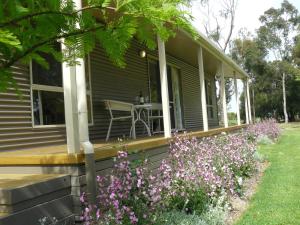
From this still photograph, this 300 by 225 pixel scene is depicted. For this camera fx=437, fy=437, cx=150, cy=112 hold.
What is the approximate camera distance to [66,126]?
14.0 ft

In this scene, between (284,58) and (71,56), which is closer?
(71,56)

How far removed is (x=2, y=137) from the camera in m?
5.86

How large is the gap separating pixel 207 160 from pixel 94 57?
10.7ft

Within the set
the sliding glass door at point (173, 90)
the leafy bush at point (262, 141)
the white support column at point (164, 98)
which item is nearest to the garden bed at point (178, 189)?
the white support column at point (164, 98)

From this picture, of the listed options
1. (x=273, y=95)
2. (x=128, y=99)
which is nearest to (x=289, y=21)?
(x=273, y=95)

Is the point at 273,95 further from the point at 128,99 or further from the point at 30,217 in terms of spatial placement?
the point at 30,217

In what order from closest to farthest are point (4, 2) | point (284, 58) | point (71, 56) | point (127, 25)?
point (4, 2), point (127, 25), point (71, 56), point (284, 58)

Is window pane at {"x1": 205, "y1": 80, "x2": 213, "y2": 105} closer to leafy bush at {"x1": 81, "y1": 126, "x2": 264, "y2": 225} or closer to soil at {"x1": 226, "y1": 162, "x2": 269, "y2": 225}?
soil at {"x1": 226, "y1": 162, "x2": 269, "y2": 225}

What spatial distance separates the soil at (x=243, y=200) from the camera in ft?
19.1

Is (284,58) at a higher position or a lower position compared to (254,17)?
lower

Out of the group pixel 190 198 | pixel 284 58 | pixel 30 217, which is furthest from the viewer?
pixel 284 58

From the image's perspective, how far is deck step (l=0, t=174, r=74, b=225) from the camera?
128 inches

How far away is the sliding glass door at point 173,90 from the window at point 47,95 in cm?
526

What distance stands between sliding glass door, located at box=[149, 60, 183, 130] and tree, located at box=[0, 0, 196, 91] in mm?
10330
